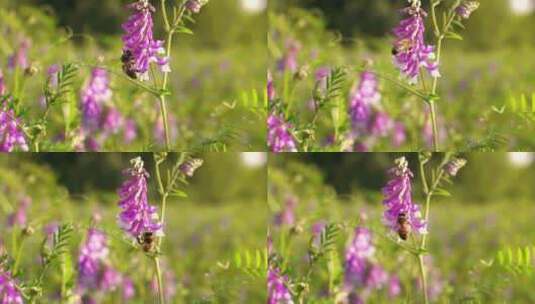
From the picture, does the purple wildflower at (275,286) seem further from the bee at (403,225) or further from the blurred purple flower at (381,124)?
the blurred purple flower at (381,124)

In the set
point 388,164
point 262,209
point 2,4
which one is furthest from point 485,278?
point 2,4

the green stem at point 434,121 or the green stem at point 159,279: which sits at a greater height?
the green stem at point 434,121

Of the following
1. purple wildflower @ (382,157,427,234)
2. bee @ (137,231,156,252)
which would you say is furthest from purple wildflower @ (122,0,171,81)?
purple wildflower @ (382,157,427,234)

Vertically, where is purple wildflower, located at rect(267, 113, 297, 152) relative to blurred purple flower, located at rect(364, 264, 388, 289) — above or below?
above

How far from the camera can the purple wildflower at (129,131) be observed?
3991 millimetres

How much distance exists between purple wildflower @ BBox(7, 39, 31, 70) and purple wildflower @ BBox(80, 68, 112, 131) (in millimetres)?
269

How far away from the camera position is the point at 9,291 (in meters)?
3.88

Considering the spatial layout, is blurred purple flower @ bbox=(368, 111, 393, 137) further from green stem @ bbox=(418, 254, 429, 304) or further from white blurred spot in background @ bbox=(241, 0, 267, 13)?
white blurred spot in background @ bbox=(241, 0, 267, 13)

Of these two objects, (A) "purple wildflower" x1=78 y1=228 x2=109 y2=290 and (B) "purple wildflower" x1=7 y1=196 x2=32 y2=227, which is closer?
(A) "purple wildflower" x1=78 y1=228 x2=109 y2=290

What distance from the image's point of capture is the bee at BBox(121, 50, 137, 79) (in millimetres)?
3805

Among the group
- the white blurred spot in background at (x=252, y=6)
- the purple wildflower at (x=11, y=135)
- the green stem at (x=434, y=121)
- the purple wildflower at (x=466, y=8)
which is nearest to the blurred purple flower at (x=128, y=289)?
the purple wildflower at (x=11, y=135)

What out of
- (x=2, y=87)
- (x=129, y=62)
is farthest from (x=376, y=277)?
(x=2, y=87)

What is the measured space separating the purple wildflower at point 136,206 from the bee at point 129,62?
337 mm

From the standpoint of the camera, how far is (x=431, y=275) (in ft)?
14.3
